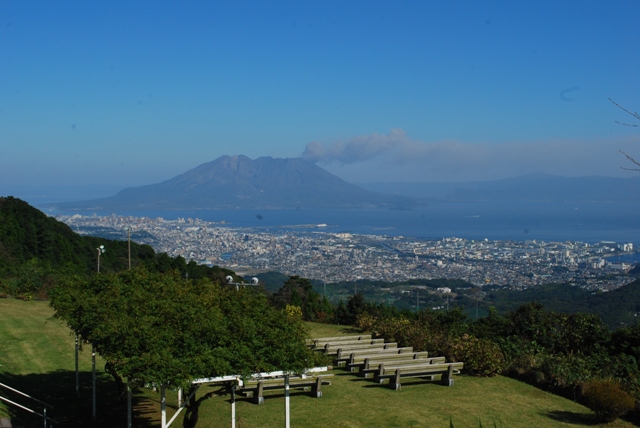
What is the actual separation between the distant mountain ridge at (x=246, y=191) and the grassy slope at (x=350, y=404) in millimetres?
137495

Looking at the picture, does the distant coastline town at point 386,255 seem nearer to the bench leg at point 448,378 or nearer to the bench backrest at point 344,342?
the bench backrest at point 344,342

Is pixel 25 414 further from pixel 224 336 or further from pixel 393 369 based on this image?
pixel 393 369

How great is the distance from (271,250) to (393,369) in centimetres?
6586

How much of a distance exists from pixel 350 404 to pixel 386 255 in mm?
63625

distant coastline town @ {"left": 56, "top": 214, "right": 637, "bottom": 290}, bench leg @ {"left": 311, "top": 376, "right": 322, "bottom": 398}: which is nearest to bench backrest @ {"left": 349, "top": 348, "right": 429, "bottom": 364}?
bench leg @ {"left": 311, "top": 376, "right": 322, "bottom": 398}

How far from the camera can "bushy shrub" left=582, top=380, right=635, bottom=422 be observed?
11.7 meters

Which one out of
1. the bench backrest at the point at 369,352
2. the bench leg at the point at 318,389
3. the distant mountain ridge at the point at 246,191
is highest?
the distant mountain ridge at the point at 246,191

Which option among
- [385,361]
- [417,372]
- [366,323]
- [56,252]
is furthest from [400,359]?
[56,252]

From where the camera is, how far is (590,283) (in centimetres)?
4538

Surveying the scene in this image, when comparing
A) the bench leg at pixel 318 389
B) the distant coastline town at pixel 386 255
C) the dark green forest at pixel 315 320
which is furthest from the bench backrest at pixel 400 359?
the distant coastline town at pixel 386 255

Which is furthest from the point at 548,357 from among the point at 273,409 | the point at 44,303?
the point at 44,303

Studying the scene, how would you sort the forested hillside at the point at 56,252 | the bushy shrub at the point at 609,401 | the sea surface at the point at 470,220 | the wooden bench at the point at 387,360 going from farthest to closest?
the sea surface at the point at 470,220 < the forested hillside at the point at 56,252 < the wooden bench at the point at 387,360 < the bushy shrub at the point at 609,401

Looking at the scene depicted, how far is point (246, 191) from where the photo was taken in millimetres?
170125

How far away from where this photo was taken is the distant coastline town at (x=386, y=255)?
54969 millimetres
